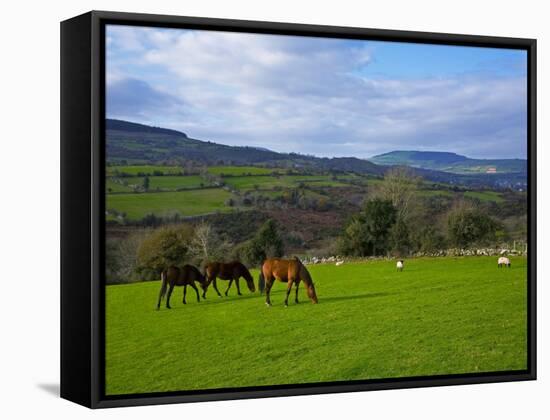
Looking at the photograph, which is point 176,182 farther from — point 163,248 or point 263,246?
point 263,246

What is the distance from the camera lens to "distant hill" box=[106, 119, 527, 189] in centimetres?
1376

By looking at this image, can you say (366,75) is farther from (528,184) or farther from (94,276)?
(94,276)

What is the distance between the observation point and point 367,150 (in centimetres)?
1530

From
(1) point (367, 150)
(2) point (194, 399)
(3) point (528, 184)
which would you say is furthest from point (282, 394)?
(3) point (528, 184)

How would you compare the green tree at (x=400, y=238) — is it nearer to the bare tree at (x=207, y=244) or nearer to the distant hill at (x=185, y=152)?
the distant hill at (x=185, y=152)

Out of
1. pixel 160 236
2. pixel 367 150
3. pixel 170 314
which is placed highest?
pixel 367 150

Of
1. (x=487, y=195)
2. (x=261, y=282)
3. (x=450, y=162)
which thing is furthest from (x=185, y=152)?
(x=487, y=195)

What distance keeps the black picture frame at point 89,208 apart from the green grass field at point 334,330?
125mm

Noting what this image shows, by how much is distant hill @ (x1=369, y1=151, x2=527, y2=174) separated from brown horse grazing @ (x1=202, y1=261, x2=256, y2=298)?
2.17 meters

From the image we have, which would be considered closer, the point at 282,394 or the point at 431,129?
the point at 282,394

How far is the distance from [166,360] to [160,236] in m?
Answer: 1.39

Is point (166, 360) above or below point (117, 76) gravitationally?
below

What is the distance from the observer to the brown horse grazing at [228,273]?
14.4m

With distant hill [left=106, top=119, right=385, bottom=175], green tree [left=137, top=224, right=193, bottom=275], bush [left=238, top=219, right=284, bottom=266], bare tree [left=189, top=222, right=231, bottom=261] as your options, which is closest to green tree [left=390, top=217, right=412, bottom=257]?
distant hill [left=106, top=119, right=385, bottom=175]
